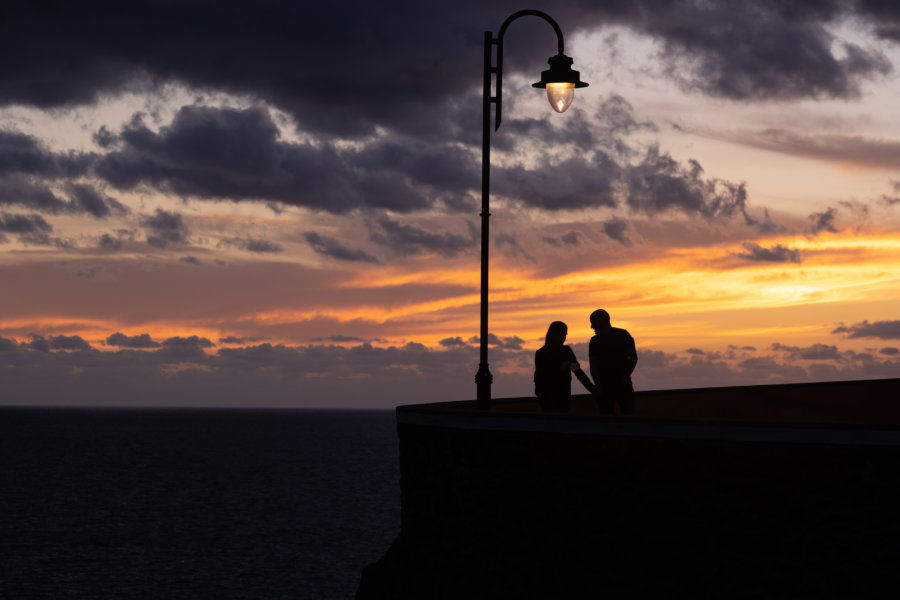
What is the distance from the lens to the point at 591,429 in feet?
34.5

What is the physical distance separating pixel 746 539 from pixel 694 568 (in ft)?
1.93

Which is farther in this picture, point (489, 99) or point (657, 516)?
point (489, 99)

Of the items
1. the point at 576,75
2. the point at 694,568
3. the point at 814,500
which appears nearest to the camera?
the point at 814,500

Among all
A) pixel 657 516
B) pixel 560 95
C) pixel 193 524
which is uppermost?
pixel 560 95

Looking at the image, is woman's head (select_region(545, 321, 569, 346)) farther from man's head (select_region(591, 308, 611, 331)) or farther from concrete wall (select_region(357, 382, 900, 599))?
concrete wall (select_region(357, 382, 900, 599))

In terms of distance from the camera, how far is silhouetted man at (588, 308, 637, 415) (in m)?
13.1

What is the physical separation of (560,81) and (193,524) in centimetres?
5103

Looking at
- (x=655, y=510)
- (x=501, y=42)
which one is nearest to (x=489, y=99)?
(x=501, y=42)

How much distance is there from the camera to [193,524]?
59.5 meters

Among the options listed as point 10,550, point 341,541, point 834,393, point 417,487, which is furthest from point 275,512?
point 417,487

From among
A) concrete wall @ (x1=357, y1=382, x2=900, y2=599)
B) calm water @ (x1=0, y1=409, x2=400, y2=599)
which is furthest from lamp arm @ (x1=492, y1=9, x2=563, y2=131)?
calm water @ (x1=0, y1=409, x2=400, y2=599)

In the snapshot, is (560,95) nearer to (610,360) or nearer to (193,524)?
(610,360)

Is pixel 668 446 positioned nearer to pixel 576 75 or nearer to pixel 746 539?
pixel 746 539

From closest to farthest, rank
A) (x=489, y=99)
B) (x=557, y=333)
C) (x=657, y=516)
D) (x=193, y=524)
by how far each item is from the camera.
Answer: (x=657, y=516)
(x=557, y=333)
(x=489, y=99)
(x=193, y=524)
